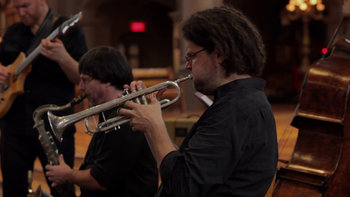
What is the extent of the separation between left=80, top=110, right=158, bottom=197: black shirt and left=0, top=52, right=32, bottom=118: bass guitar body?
99 centimetres

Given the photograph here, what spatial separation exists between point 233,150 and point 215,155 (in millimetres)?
62

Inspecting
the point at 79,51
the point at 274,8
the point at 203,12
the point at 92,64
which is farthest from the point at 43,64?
the point at 274,8

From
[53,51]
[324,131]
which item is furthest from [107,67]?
[324,131]

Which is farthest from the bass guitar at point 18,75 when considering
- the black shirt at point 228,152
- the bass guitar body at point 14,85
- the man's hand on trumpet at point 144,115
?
the black shirt at point 228,152

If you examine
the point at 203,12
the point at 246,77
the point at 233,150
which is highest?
the point at 203,12

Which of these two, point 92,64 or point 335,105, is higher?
point 92,64

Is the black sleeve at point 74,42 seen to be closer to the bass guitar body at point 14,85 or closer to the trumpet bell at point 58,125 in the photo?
the bass guitar body at point 14,85

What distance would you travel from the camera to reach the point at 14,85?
122 inches

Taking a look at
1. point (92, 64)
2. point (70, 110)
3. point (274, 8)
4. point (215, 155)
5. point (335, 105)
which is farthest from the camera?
point (274, 8)

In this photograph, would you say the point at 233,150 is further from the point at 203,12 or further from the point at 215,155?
the point at 203,12

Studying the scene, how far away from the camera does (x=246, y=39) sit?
65.4 inches

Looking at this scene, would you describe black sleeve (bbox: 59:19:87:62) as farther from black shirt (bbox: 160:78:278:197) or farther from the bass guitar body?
black shirt (bbox: 160:78:278:197)

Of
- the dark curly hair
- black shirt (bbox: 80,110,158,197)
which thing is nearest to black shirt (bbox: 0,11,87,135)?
black shirt (bbox: 80,110,158,197)

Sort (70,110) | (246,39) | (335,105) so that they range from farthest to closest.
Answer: (70,110), (335,105), (246,39)
